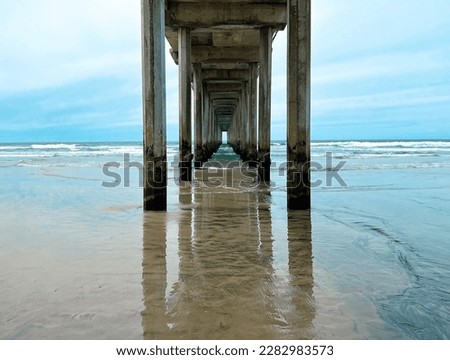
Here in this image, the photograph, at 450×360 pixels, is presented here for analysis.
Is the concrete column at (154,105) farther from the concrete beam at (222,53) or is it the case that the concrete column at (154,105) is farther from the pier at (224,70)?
the concrete beam at (222,53)

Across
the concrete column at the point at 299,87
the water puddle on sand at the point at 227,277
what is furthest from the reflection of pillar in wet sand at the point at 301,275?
the concrete column at the point at 299,87

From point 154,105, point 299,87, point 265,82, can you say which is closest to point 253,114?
point 265,82

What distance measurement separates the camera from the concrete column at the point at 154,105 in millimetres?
6258

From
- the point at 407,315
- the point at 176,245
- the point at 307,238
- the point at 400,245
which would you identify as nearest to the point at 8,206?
the point at 176,245

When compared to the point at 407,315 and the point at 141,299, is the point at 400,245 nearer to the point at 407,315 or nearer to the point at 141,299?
the point at 407,315

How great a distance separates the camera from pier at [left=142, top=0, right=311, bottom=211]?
6391 mm

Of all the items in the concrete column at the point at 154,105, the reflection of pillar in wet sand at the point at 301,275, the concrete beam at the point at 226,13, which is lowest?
the reflection of pillar in wet sand at the point at 301,275

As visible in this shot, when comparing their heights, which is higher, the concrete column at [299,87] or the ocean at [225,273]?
the concrete column at [299,87]

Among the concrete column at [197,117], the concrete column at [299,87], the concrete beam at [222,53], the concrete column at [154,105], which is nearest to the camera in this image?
the concrete column at [154,105]

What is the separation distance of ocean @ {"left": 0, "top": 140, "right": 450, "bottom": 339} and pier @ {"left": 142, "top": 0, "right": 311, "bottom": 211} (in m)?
0.71
